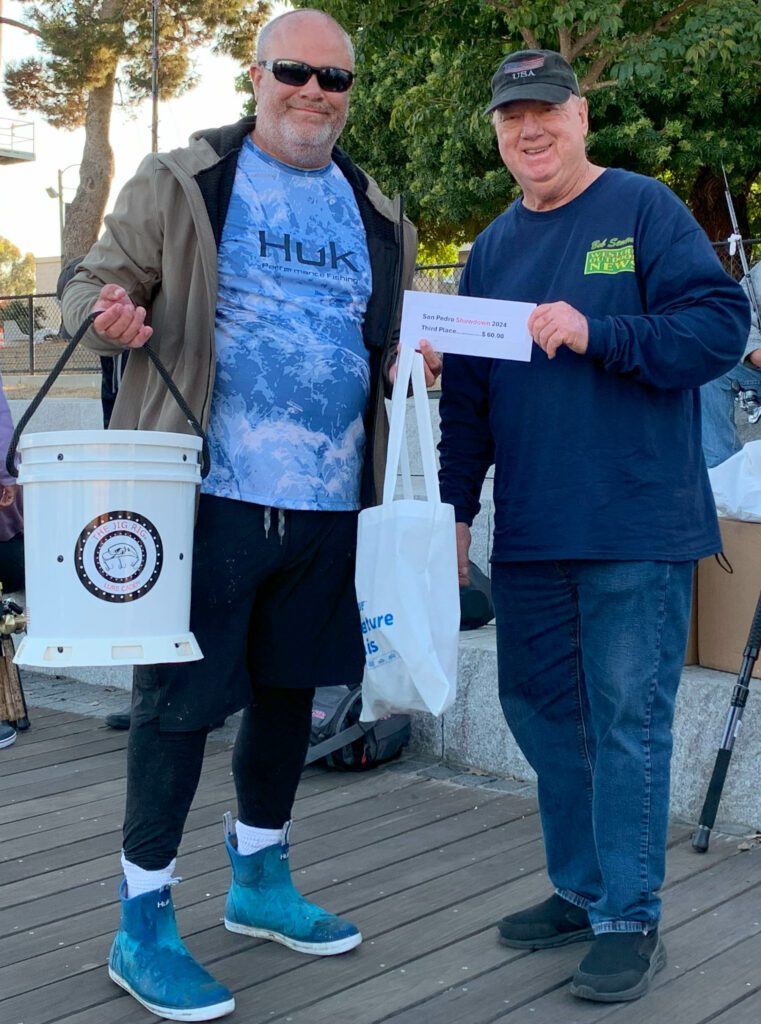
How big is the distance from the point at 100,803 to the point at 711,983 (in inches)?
91.1

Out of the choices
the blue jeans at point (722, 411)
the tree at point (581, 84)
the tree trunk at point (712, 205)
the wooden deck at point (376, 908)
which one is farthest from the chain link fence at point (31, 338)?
the wooden deck at point (376, 908)

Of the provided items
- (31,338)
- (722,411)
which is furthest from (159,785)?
(31,338)

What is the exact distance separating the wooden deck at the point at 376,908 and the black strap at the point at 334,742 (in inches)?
4.4

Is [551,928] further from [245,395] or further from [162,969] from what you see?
[245,395]

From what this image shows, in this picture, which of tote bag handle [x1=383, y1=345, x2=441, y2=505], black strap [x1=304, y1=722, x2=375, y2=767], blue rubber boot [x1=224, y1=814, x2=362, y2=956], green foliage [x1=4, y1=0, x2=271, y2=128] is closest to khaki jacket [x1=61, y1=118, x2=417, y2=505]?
tote bag handle [x1=383, y1=345, x2=441, y2=505]

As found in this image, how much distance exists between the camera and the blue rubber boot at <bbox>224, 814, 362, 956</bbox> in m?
2.89

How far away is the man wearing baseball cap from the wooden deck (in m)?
0.19

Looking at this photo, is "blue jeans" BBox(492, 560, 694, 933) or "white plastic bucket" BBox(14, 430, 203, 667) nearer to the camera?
"white plastic bucket" BBox(14, 430, 203, 667)

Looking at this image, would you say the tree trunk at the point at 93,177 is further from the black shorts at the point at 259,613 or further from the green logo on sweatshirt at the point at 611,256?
the green logo on sweatshirt at the point at 611,256

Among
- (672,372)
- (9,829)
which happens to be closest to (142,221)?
(672,372)

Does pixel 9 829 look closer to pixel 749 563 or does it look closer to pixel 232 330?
pixel 232 330

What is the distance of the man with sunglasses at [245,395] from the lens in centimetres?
258

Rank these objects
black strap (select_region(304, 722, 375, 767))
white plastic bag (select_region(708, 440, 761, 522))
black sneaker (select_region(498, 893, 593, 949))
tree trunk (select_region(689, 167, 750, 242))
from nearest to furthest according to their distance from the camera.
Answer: black sneaker (select_region(498, 893, 593, 949)) < white plastic bag (select_region(708, 440, 761, 522)) < black strap (select_region(304, 722, 375, 767)) < tree trunk (select_region(689, 167, 750, 242))

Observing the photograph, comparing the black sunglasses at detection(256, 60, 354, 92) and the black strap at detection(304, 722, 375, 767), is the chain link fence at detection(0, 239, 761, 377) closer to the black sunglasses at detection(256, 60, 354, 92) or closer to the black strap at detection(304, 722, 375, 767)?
the black strap at detection(304, 722, 375, 767)
